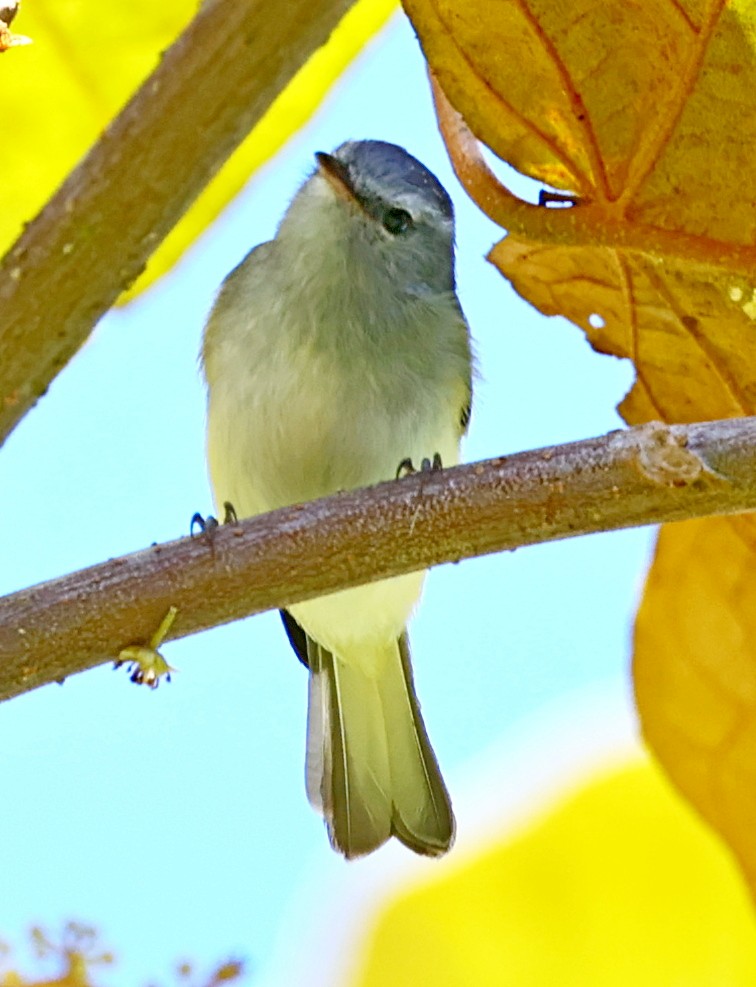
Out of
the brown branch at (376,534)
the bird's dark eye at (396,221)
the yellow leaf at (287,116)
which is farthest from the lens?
the bird's dark eye at (396,221)

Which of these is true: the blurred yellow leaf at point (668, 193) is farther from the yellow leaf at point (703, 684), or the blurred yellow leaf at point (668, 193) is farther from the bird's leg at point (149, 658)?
the bird's leg at point (149, 658)

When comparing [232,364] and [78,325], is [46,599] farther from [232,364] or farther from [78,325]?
[232,364]

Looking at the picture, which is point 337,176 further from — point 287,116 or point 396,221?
point 287,116

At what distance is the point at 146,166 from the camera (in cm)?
57

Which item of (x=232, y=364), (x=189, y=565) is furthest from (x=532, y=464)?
(x=232, y=364)

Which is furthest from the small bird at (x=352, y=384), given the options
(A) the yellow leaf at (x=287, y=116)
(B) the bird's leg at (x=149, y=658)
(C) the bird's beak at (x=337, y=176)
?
(B) the bird's leg at (x=149, y=658)

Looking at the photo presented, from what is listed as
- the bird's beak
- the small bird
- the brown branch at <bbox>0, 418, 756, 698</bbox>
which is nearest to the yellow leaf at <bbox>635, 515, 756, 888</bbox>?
the brown branch at <bbox>0, 418, 756, 698</bbox>

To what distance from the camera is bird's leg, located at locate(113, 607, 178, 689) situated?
60cm

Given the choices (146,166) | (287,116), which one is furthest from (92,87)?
(146,166)

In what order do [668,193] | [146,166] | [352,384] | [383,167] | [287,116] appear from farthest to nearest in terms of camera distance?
[383,167], [352,384], [287,116], [668,193], [146,166]

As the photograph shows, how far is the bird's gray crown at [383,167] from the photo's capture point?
1.27 metres

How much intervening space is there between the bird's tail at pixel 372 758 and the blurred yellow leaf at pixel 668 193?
460mm

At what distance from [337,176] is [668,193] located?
591mm

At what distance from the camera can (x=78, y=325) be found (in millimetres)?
579
